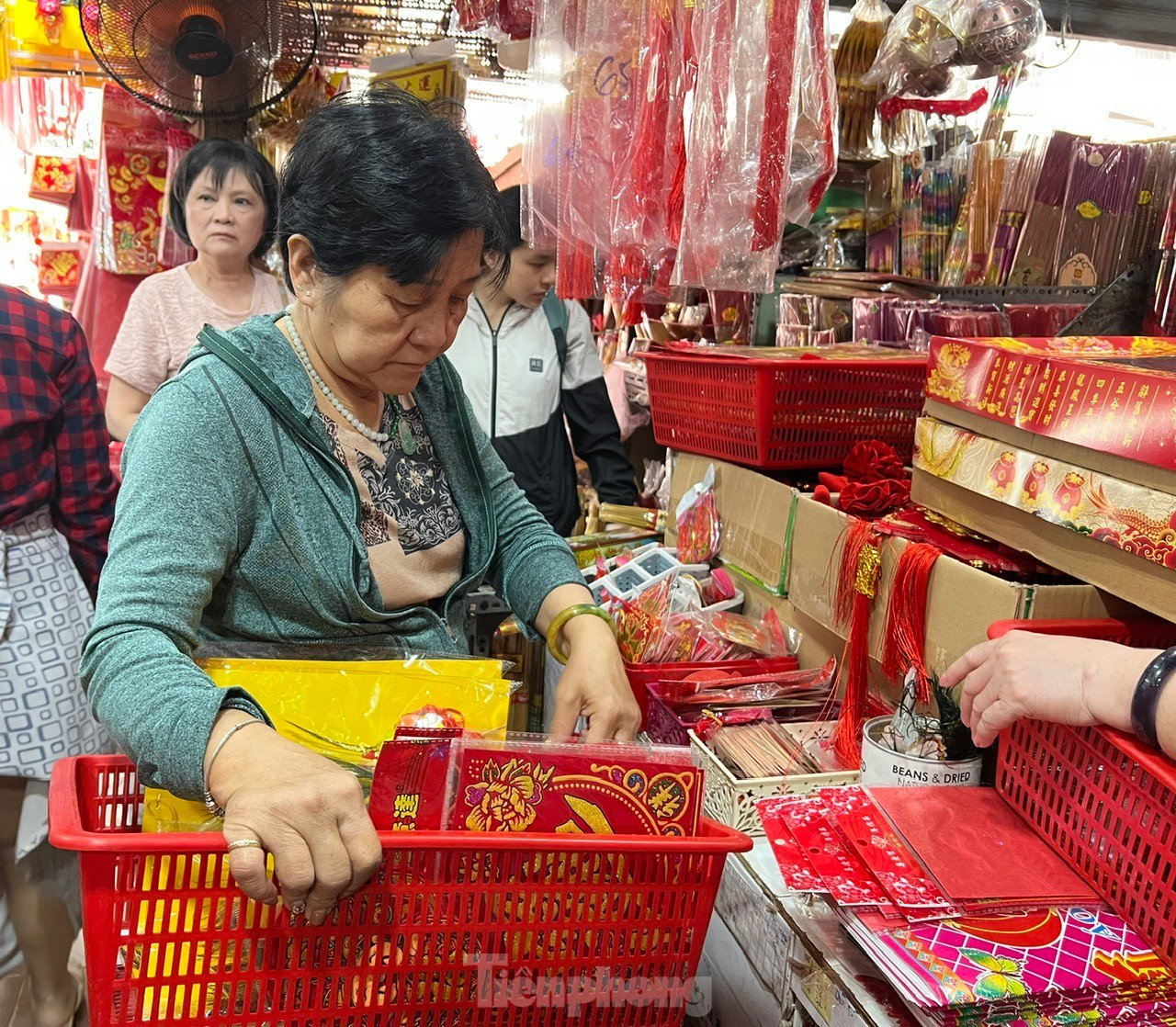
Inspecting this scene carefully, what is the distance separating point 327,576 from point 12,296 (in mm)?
1250

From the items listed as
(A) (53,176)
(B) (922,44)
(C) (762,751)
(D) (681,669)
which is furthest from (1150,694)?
(A) (53,176)

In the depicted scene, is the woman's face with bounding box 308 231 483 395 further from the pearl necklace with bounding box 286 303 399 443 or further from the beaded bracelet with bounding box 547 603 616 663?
the beaded bracelet with bounding box 547 603 616 663

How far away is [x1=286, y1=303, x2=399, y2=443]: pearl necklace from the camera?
1.35 metres

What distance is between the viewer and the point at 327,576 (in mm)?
1283

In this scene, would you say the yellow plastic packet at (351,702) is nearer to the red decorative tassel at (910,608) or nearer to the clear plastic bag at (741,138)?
the red decorative tassel at (910,608)

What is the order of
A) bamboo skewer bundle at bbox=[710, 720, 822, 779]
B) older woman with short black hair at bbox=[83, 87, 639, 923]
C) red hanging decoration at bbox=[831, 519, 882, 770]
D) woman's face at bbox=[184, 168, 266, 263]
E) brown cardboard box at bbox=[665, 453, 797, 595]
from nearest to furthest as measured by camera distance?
older woman with short black hair at bbox=[83, 87, 639, 923] < bamboo skewer bundle at bbox=[710, 720, 822, 779] < red hanging decoration at bbox=[831, 519, 882, 770] < brown cardboard box at bbox=[665, 453, 797, 595] < woman's face at bbox=[184, 168, 266, 263]

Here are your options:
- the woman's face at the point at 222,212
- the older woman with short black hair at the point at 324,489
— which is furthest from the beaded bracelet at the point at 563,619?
the woman's face at the point at 222,212

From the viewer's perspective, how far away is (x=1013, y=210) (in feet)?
8.80

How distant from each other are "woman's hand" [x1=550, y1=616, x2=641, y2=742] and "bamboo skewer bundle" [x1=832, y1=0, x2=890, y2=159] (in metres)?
2.01

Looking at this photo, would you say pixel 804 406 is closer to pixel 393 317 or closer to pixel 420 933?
pixel 393 317

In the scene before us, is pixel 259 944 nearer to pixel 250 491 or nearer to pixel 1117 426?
pixel 250 491

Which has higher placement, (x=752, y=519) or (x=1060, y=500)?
(x=1060, y=500)

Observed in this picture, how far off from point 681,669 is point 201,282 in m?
2.08

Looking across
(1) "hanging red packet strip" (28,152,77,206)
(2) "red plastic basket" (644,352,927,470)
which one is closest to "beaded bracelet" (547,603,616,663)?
(2) "red plastic basket" (644,352,927,470)
